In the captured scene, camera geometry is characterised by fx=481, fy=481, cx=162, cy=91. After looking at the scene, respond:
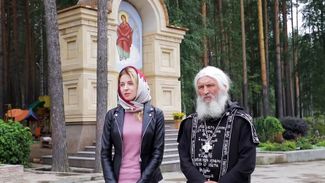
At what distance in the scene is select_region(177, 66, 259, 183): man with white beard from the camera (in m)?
3.49

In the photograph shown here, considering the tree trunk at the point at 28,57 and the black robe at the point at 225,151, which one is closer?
the black robe at the point at 225,151

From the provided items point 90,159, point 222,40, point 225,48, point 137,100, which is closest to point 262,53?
point 222,40

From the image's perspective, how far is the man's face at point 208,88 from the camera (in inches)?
144

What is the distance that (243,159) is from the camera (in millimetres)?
3461

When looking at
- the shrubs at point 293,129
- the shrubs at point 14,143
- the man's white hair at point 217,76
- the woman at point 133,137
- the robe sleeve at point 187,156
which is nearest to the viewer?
the robe sleeve at point 187,156

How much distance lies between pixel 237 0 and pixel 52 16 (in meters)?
18.9

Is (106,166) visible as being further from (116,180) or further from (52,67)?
(52,67)

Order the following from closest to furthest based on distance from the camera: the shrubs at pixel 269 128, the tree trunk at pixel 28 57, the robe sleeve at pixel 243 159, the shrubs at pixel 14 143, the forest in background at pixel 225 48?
the robe sleeve at pixel 243 159 < the shrubs at pixel 14 143 < the shrubs at pixel 269 128 < the forest in background at pixel 225 48 < the tree trunk at pixel 28 57

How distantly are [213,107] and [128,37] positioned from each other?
13.5 metres

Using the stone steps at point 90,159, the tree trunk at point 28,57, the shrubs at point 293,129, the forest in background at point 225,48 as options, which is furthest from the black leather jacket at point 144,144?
the tree trunk at point 28,57

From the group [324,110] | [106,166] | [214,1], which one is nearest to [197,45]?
[214,1]

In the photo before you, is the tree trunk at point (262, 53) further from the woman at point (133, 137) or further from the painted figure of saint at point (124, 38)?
the woman at point (133, 137)

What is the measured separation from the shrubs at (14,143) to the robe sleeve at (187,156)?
9315 mm

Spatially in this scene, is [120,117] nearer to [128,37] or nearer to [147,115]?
[147,115]
